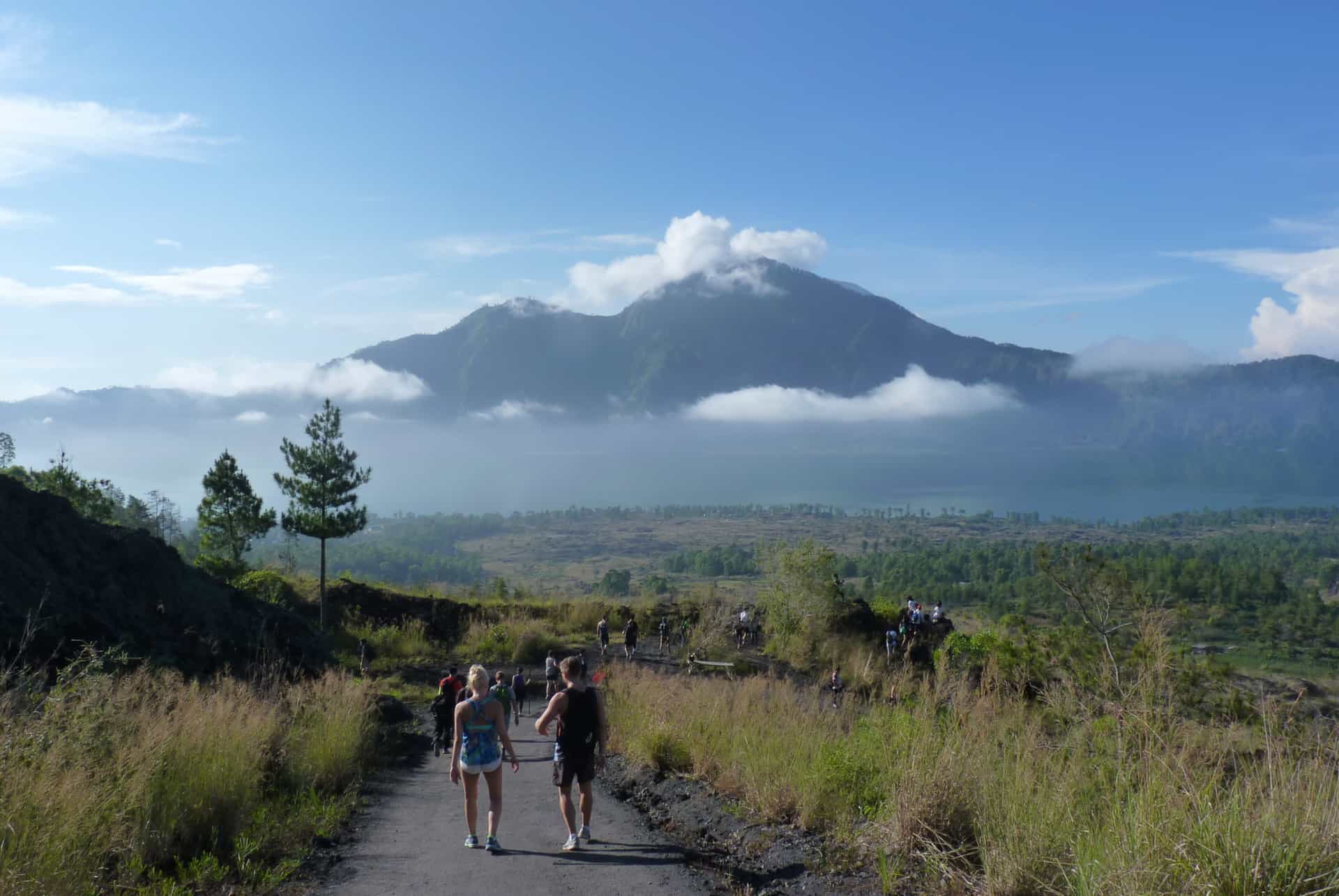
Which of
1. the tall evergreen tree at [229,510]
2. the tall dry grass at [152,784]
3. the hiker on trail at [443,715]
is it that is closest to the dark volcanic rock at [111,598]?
the tall dry grass at [152,784]

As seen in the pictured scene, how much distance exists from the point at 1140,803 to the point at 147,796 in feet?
Answer: 20.0

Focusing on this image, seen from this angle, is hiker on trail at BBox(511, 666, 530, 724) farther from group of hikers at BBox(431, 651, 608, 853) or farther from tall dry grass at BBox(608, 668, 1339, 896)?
group of hikers at BBox(431, 651, 608, 853)

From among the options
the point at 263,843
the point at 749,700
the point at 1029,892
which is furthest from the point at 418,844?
the point at 1029,892

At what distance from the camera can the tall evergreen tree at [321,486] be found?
84.6 feet

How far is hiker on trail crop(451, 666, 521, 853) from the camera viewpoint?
621 centimetres

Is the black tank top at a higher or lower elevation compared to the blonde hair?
lower

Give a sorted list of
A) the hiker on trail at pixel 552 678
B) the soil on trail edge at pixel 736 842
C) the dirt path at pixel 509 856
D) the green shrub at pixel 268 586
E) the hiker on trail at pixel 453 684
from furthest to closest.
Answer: the green shrub at pixel 268 586, the hiker on trail at pixel 552 678, the hiker on trail at pixel 453 684, the dirt path at pixel 509 856, the soil on trail edge at pixel 736 842

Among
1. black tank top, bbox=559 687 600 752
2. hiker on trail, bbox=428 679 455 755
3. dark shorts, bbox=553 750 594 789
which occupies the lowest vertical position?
hiker on trail, bbox=428 679 455 755

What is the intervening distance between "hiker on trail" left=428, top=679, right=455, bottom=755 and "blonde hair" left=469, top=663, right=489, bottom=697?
14.2 ft

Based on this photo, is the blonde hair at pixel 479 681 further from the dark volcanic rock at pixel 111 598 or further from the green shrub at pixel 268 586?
the green shrub at pixel 268 586

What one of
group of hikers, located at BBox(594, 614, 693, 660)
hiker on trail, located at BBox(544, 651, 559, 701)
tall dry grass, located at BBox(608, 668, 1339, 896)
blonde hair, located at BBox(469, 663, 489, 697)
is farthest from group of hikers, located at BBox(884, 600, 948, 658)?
blonde hair, located at BBox(469, 663, 489, 697)

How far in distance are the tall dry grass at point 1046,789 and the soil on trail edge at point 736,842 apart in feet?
0.64

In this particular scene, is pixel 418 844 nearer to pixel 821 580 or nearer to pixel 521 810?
pixel 521 810

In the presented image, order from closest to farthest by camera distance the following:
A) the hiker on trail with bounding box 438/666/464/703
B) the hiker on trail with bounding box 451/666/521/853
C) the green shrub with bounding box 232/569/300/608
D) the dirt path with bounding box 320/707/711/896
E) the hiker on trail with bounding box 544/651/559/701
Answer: the dirt path with bounding box 320/707/711/896 → the hiker on trail with bounding box 451/666/521/853 → the hiker on trail with bounding box 438/666/464/703 → the hiker on trail with bounding box 544/651/559/701 → the green shrub with bounding box 232/569/300/608
